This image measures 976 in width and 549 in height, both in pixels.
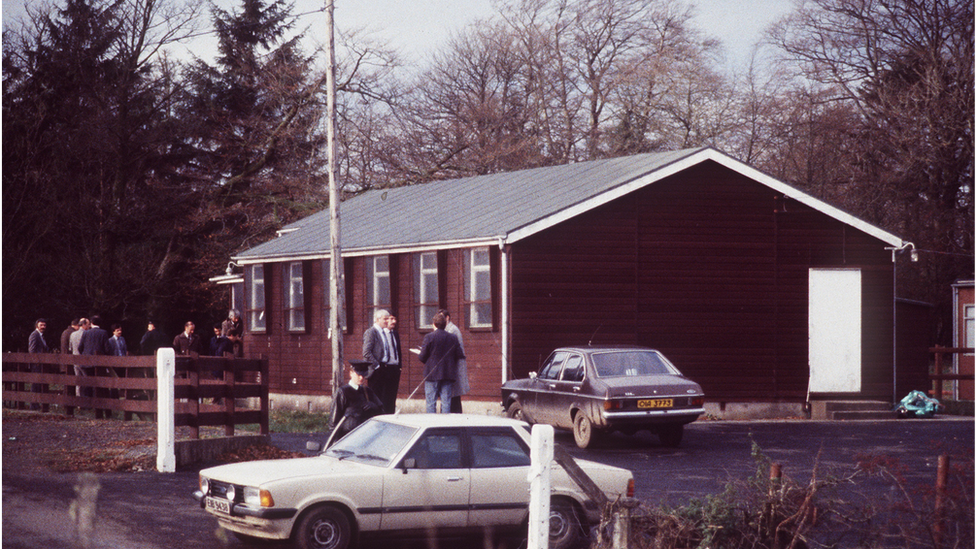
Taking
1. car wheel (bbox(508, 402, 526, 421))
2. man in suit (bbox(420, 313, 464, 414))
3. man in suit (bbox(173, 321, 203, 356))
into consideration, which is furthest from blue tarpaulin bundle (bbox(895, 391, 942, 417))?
man in suit (bbox(173, 321, 203, 356))

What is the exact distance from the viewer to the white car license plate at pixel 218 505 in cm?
1021

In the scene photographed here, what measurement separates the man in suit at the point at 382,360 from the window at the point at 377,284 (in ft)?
37.7

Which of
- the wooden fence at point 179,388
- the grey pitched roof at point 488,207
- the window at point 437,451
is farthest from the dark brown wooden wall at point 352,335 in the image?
the window at point 437,451

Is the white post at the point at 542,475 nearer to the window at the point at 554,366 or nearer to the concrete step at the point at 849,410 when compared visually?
the window at the point at 554,366

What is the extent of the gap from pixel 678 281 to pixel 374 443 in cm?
1572

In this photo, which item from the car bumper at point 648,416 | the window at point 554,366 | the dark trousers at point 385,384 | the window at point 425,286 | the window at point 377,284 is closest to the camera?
the dark trousers at point 385,384

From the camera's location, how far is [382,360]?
17.2 meters

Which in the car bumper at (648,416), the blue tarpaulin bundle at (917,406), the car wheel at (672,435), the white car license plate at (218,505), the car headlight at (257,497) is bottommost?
the blue tarpaulin bundle at (917,406)

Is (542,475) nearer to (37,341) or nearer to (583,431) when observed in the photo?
(37,341)

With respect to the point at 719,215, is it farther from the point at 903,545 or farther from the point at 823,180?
the point at 823,180

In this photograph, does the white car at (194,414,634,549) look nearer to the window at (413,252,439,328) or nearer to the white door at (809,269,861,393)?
the window at (413,252,439,328)

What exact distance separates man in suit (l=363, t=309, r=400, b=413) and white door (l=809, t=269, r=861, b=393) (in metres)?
12.4

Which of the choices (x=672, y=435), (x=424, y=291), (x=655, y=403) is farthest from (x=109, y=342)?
(x=655, y=403)

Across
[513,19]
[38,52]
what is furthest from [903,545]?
[513,19]
